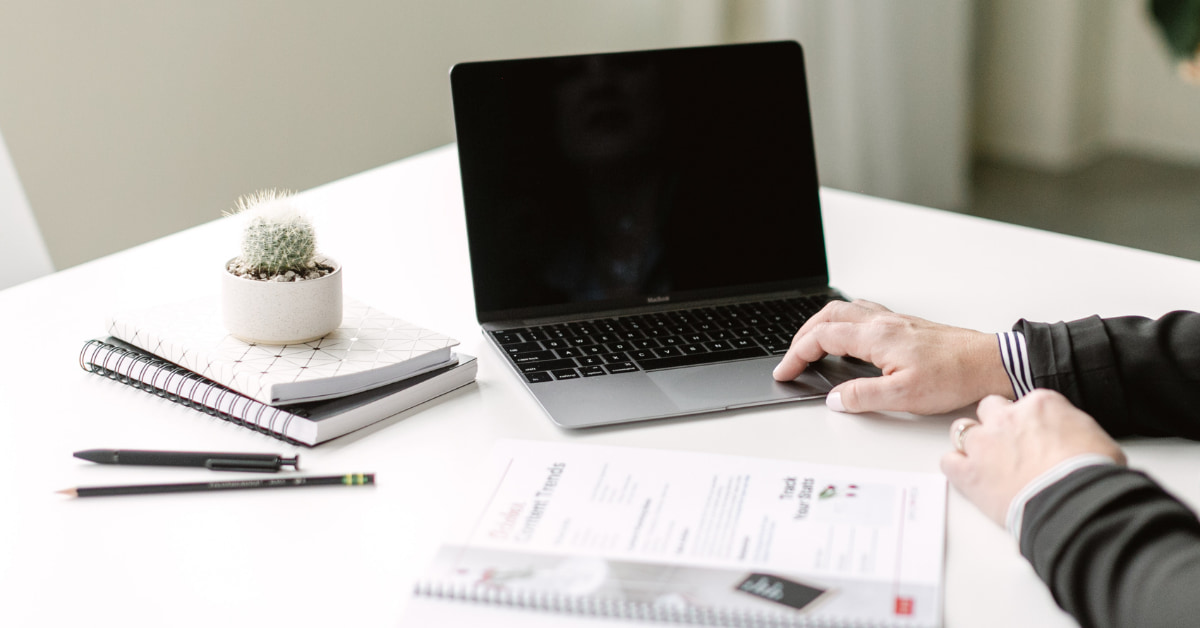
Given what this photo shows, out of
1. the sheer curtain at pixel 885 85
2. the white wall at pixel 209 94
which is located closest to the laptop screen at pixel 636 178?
the white wall at pixel 209 94

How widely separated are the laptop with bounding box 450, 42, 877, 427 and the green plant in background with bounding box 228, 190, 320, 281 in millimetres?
187

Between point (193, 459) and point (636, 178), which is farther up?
point (636, 178)

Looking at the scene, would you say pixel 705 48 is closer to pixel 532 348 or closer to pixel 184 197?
pixel 532 348

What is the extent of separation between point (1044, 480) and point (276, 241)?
635mm

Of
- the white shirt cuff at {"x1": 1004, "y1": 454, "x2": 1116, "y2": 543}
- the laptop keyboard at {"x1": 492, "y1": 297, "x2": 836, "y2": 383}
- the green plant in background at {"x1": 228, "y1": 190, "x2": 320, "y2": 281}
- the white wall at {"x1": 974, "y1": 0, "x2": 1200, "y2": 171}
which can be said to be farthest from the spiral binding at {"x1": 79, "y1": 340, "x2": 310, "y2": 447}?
the white wall at {"x1": 974, "y1": 0, "x2": 1200, "y2": 171}

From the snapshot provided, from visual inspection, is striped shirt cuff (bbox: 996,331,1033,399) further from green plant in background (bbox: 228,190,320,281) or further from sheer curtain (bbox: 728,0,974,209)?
sheer curtain (bbox: 728,0,974,209)

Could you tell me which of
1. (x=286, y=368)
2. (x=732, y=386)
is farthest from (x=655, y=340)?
(x=286, y=368)

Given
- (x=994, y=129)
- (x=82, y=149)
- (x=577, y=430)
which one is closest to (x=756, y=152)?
(x=577, y=430)

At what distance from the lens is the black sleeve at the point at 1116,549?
61 cm

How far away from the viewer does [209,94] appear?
7.68 feet

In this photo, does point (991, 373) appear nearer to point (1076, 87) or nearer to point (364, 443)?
point (364, 443)

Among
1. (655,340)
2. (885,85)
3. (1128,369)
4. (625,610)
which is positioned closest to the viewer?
(625,610)

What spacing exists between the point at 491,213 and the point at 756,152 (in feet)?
0.99

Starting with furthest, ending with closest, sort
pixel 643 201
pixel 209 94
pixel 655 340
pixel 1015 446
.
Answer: pixel 209 94
pixel 643 201
pixel 655 340
pixel 1015 446
